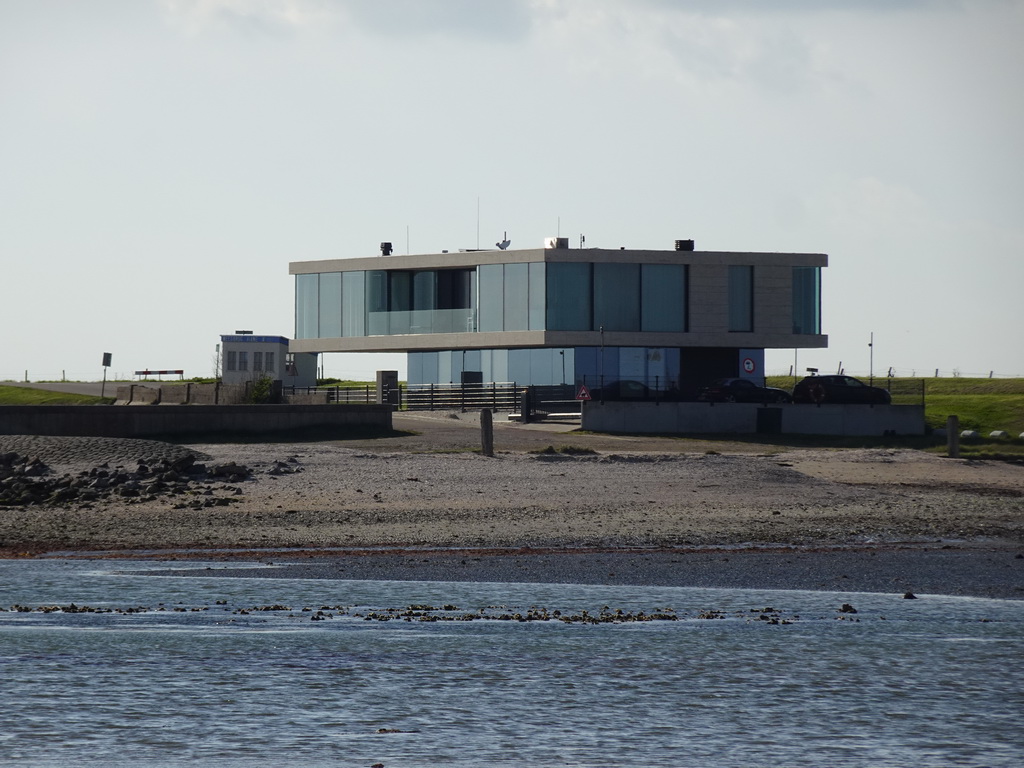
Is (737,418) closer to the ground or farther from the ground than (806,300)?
closer to the ground

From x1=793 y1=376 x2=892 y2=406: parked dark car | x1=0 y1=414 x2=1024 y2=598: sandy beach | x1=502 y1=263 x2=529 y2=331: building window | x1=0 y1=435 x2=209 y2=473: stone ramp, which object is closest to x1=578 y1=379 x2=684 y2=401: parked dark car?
x1=502 y1=263 x2=529 y2=331: building window

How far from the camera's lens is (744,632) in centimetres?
1277

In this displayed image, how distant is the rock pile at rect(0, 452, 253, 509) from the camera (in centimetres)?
2453

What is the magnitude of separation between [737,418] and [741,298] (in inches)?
Result: 432

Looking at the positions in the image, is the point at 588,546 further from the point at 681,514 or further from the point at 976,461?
the point at 976,461

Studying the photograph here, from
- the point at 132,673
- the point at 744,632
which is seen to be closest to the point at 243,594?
the point at 132,673

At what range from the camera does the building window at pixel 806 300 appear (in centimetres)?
6066

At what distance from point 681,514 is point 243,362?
226 ft

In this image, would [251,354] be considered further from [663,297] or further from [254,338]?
[663,297]

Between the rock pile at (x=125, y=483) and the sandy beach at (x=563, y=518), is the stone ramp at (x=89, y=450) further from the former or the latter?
the rock pile at (x=125, y=483)

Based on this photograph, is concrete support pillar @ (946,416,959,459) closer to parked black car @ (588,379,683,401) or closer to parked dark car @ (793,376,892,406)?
parked dark car @ (793,376,892,406)

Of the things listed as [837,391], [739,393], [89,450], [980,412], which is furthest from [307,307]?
[89,450]

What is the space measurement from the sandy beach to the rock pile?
0.57ft

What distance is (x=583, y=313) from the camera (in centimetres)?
5744
